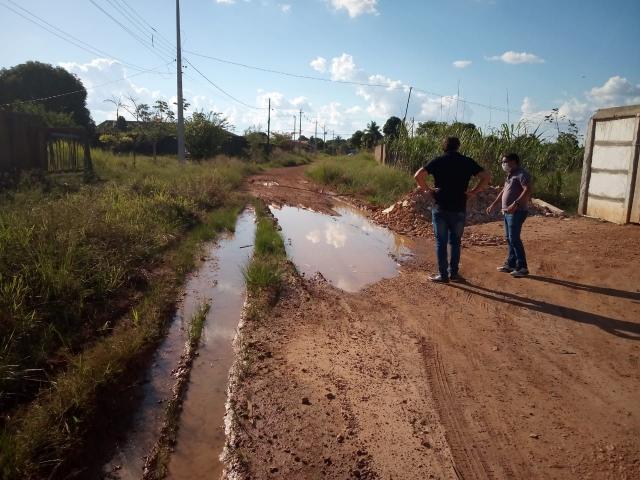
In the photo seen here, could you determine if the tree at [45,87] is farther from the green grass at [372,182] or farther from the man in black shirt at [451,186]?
the man in black shirt at [451,186]

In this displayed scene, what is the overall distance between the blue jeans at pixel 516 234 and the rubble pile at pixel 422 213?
382 cm

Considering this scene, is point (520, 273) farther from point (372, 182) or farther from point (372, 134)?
point (372, 134)

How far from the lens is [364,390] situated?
11.1 ft

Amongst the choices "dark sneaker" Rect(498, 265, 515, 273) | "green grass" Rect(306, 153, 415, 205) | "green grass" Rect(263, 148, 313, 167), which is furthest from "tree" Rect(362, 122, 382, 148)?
"dark sneaker" Rect(498, 265, 515, 273)

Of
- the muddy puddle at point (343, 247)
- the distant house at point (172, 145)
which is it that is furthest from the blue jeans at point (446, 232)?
the distant house at point (172, 145)

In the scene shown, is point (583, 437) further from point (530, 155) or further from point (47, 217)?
point (530, 155)

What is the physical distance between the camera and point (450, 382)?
11.3 feet

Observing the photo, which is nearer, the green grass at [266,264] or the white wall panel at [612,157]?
the green grass at [266,264]

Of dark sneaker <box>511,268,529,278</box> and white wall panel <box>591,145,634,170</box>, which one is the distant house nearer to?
white wall panel <box>591,145,634,170</box>

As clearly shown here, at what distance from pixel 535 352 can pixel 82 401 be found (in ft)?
12.0

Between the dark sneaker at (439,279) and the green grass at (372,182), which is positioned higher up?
the green grass at (372,182)

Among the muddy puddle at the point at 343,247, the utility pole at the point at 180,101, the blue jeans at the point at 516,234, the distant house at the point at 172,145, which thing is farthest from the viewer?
the distant house at the point at 172,145

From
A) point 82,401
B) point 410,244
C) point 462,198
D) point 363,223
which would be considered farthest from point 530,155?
point 82,401

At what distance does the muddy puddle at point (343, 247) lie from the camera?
6879 millimetres
